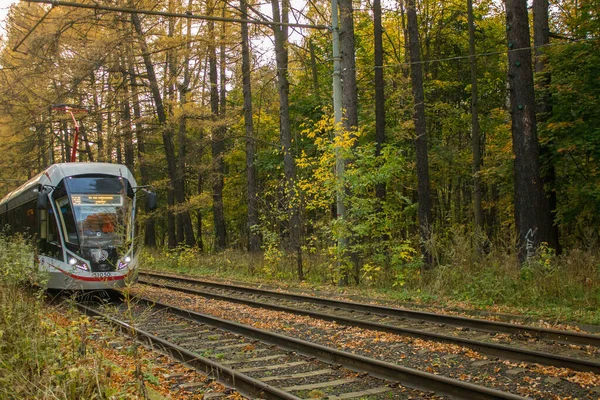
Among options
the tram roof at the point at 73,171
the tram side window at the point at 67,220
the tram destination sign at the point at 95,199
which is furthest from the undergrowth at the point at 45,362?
the tram roof at the point at 73,171

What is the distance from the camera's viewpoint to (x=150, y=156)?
2991 cm

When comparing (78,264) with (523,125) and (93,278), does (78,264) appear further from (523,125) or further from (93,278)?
(523,125)


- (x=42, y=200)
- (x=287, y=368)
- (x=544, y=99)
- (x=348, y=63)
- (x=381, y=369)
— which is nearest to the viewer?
(x=381, y=369)

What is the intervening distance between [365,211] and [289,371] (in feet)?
26.5

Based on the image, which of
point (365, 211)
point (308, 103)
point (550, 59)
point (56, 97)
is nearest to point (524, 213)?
point (365, 211)

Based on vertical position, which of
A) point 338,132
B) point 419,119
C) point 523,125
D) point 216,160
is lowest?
point 523,125

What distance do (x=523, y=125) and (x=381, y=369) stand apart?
363 inches

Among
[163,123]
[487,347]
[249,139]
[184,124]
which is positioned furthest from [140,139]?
[487,347]

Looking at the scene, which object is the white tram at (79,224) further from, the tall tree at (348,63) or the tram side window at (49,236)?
the tall tree at (348,63)

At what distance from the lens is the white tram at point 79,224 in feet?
43.0

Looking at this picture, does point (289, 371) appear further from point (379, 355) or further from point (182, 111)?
point (182, 111)

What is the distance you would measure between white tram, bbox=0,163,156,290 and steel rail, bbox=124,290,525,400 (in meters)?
4.72

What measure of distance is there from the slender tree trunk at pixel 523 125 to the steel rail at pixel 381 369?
7458mm

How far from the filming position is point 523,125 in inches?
543
